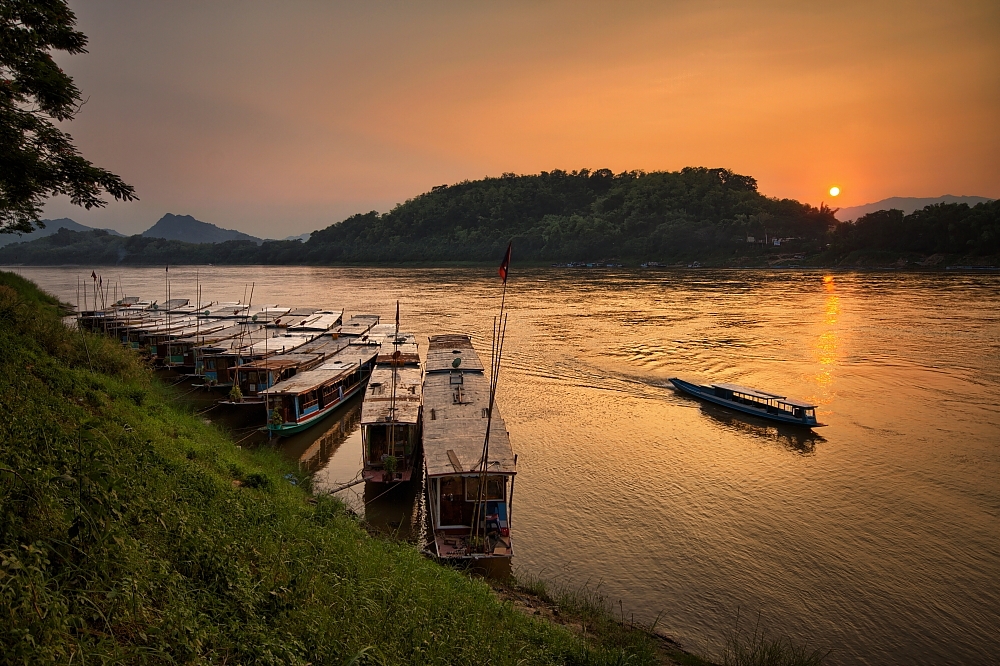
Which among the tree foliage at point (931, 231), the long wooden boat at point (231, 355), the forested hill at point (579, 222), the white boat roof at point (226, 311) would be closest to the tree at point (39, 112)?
the long wooden boat at point (231, 355)

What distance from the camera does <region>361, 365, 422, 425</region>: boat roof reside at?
1830 cm

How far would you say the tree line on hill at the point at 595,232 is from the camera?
10319cm

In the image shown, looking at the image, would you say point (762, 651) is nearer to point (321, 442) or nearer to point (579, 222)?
point (321, 442)

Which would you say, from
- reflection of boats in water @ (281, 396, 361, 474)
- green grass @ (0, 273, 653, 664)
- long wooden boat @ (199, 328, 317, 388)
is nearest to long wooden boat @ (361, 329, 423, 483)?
reflection of boats in water @ (281, 396, 361, 474)

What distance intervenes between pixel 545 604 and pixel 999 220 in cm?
11368

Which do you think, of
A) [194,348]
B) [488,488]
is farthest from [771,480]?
[194,348]

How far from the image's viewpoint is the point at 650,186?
172m

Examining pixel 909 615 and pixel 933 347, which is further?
pixel 933 347

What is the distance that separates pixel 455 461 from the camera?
47.4ft

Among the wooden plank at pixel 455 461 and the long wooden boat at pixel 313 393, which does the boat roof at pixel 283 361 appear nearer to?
the long wooden boat at pixel 313 393

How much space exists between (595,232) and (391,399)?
434 feet

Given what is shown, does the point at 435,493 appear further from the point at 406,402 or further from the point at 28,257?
the point at 28,257

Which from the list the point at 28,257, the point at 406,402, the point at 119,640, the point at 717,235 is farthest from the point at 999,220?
the point at 28,257

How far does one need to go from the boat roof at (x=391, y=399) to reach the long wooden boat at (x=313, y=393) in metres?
2.59
